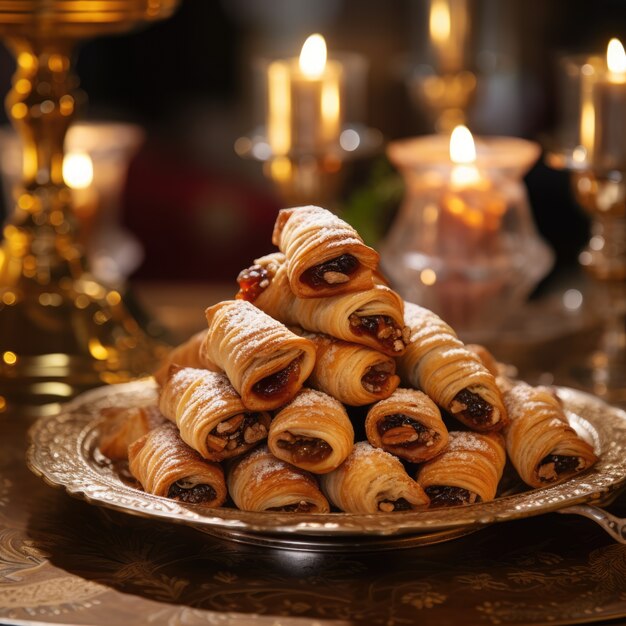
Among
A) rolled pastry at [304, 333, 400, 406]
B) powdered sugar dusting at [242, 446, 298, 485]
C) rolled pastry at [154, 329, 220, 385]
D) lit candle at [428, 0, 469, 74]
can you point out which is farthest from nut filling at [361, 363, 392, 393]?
lit candle at [428, 0, 469, 74]

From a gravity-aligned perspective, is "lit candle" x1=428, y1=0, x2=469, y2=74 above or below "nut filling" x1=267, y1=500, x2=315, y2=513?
above

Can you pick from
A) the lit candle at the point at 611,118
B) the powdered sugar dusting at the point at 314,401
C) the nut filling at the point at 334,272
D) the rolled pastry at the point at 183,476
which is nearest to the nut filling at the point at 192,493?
the rolled pastry at the point at 183,476

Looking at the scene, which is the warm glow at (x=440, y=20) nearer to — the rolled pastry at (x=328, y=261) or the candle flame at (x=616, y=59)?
the candle flame at (x=616, y=59)

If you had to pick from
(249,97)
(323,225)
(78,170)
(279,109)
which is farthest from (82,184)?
(249,97)

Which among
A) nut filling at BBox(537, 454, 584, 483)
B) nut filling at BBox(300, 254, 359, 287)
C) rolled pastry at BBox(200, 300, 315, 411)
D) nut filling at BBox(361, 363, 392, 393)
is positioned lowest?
nut filling at BBox(537, 454, 584, 483)

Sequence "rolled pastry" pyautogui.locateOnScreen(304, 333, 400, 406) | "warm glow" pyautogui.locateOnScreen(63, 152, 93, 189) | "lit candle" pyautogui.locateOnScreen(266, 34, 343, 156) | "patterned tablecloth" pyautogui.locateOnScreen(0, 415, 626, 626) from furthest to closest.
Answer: "warm glow" pyautogui.locateOnScreen(63, 152, 93, 189)
"lit candle" pyautogui.locateOnScreen(266, 34, 343, 156)
"rolled pastry" pyautogui.locateOnScreen(304, 333, 400, 406)
"patterned tablecloth" pyautogui.locateOnScreen(0, 415, 626, 626)

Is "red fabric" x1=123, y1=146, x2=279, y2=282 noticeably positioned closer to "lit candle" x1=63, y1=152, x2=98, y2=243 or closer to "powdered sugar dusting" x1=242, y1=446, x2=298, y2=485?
"lit candle" x1=63, y1=152, x2=98, y2=243

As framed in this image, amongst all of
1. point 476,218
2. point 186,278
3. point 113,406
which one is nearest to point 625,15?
point 186,278
